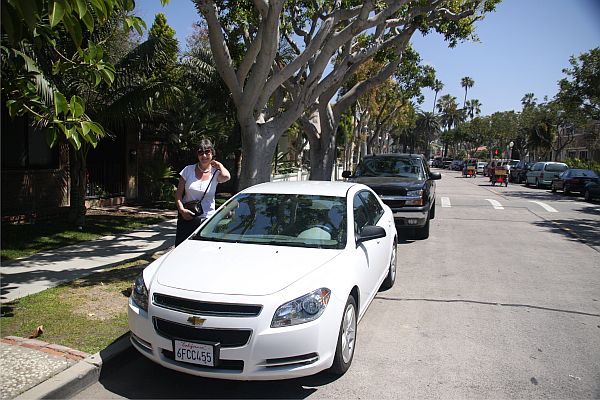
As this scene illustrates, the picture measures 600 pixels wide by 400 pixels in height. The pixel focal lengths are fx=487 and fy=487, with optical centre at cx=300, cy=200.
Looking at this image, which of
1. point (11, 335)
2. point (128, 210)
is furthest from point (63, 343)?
point (128, 210)

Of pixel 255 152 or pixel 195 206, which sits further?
pixel 255 152

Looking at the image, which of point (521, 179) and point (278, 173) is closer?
point (278, 173)

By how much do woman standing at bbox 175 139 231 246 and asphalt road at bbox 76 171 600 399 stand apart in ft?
6.12

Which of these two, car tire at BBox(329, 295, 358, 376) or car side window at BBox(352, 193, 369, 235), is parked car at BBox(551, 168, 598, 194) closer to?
car side window at BBox(352, 193, 369, 235)

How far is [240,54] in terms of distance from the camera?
48.8 ft

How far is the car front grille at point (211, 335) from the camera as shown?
136 inches

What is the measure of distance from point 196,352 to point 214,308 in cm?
33

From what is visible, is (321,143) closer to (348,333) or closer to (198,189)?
(198,189)

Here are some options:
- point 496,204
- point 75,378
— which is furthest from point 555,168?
point 75,378

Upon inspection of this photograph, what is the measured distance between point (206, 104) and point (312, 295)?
13.2m

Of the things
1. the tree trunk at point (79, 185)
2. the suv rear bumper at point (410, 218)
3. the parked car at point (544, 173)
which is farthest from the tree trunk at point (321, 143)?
the parked car at point (544, 173)

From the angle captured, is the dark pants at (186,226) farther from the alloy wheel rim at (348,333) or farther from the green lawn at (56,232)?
the green lawn at (56,232)

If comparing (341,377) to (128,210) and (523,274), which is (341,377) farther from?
(128,210)

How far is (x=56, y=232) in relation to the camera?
9594 millimetres
